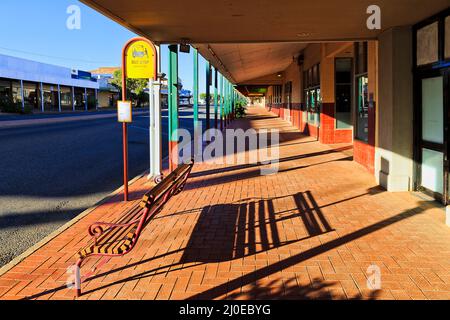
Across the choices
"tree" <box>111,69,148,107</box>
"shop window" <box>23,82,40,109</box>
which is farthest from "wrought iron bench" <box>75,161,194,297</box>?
"tree" <box>111,69,148,107</box>

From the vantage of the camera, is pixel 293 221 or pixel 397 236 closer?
pixel 397 236

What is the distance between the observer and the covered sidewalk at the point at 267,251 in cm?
385

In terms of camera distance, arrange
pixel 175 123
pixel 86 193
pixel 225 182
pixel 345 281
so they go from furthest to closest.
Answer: pixel 175 123 < pixel 225 182 < pixel 86 193 < pixel 345 281

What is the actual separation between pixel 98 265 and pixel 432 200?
517 cm

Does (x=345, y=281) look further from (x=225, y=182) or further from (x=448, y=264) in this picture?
(x=225, y=182)

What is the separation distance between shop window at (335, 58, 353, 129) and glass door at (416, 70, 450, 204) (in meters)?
7.81

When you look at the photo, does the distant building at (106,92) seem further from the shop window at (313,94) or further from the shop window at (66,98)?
the shop window at (313,94)

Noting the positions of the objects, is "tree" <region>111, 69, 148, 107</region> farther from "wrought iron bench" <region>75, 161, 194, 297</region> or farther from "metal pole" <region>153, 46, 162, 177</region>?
"wrought iron bench" <region>75, 161, 194, 297</region>

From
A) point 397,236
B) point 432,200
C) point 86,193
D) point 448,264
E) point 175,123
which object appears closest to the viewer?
point 448,264

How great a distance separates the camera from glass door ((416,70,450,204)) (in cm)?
641

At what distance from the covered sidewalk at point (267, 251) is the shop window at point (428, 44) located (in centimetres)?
219

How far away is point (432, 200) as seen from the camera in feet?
22.7

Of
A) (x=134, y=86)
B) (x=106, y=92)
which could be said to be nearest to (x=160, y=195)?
(x=106, y=92)
